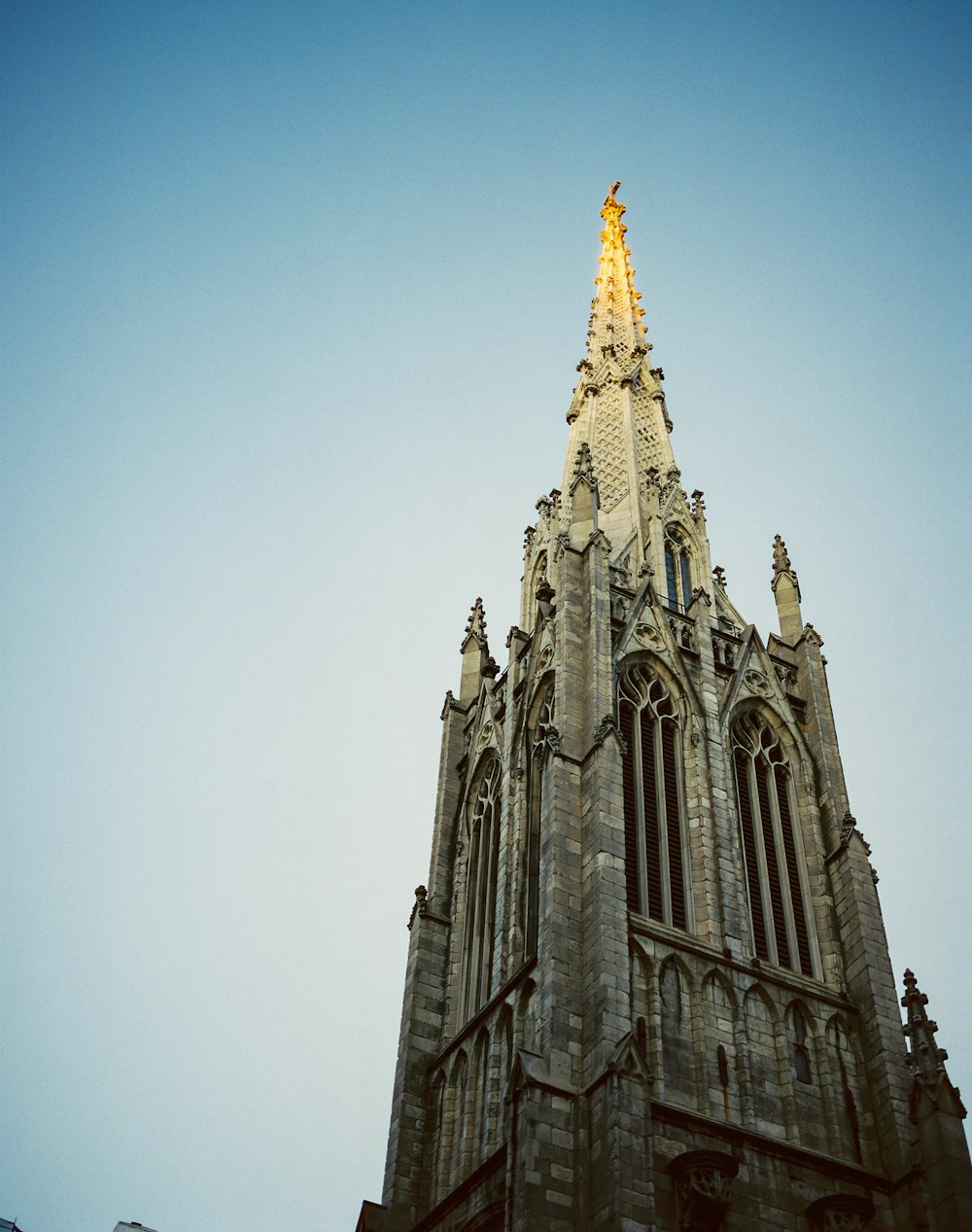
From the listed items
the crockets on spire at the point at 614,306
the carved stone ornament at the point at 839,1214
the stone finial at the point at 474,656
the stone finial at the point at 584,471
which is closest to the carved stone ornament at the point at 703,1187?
the carved stone ornament at the point at 839,1214

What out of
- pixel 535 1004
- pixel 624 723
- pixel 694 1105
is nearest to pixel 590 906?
pixel 535 1004

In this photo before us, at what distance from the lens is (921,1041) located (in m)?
25.0

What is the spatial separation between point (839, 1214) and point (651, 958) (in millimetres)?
5421

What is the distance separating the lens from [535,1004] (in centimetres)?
2428

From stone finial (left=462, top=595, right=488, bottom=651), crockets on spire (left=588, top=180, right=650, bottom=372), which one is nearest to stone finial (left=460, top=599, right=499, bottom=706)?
stone finial (left=462, top=595, right=488, bottom=651)

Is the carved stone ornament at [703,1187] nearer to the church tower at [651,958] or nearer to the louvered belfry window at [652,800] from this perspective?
the church tower at [651,958]

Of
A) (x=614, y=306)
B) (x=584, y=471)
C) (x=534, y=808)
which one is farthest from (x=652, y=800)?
(x=614, y=306)

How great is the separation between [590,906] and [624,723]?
6119mm

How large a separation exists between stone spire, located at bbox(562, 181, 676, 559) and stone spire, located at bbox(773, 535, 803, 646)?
3937 millimetres

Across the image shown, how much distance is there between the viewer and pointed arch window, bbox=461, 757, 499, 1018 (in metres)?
28.7

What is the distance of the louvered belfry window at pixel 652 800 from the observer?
1062 inches

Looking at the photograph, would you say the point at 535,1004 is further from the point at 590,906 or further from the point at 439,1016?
the point at 439,1016

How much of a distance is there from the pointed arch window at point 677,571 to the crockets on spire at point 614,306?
10.2 m

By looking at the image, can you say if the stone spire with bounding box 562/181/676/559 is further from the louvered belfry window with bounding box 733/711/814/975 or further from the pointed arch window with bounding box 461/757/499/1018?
the pointed arch window with bounding box 461/757/499/1018
